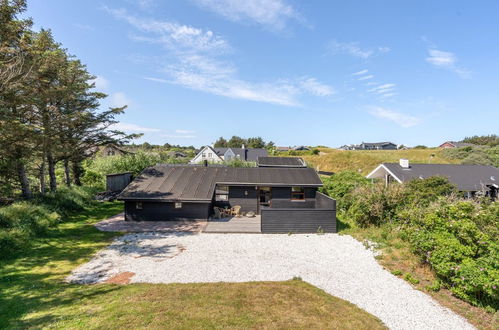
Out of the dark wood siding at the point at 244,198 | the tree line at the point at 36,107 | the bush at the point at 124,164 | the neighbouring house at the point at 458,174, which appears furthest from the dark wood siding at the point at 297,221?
the bush at the point at 124,164

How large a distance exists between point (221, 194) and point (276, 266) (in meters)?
8.79

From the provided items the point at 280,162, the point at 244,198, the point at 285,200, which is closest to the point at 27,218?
the point at 244,198

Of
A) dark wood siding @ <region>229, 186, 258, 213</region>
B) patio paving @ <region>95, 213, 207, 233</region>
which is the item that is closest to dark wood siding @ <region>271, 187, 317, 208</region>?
dark wood siding @ <region>229, 186, 258, 213</region>

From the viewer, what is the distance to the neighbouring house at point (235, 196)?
13586mm

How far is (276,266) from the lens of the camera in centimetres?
932

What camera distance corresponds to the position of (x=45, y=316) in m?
5.60

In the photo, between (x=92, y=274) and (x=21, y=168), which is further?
(x=21, y=168)

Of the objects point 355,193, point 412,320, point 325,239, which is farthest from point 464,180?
point 412,320

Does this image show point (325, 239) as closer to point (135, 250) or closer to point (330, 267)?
point (330, 267)

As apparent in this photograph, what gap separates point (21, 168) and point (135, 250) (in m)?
10.9

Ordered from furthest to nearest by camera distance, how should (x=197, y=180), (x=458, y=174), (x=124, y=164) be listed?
(x=124, y=164), (x=458, y=174), (x=197, y=180)

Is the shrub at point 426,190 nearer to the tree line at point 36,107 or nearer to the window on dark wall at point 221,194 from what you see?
the window on dark wall at point 221,194

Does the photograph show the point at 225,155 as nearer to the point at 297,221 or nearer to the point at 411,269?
the point at 297,221

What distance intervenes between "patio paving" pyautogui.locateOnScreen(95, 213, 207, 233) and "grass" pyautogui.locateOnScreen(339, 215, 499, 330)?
8.95m
